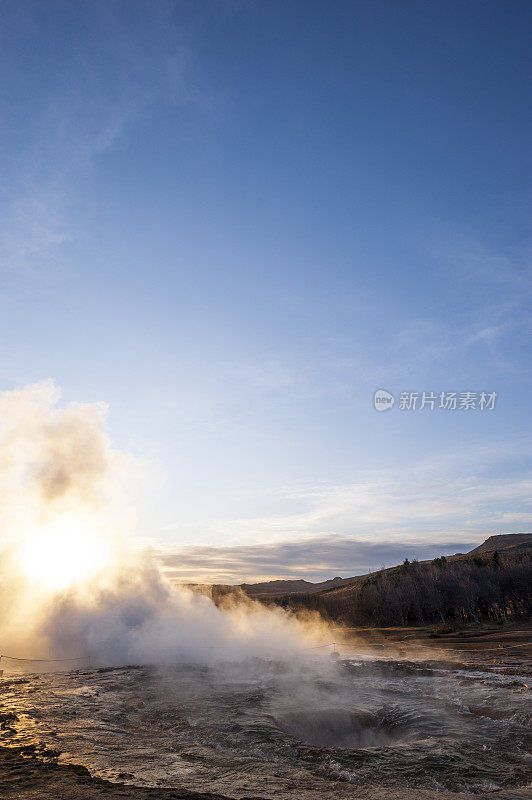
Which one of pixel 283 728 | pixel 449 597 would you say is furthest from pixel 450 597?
pixel 283 728

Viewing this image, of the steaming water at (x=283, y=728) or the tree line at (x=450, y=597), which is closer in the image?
the steaming water at (x=283, y=728)

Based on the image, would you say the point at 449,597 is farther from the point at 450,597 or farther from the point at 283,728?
the point at 283,728

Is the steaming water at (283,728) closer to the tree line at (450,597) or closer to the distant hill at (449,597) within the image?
the distant hill at (449,597)

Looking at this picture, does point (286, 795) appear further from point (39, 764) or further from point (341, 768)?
point (39, 764)

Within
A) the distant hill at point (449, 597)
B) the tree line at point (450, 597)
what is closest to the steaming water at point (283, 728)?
the distant hill at point (449, 597)

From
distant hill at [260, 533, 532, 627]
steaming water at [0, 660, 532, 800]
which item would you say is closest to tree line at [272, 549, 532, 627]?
distant hill at [260, 533, 532, 627]

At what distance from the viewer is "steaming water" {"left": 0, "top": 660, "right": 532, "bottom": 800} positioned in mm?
10039

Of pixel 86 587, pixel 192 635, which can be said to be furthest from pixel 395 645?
pixel 86 587

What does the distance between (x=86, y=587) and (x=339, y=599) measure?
188 ft

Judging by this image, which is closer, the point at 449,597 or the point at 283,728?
the point at 283,728

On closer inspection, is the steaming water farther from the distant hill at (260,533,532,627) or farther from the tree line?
the tree line

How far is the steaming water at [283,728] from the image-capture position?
10039mm

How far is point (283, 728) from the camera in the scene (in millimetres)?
14648

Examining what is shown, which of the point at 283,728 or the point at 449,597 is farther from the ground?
the point at 283,728
